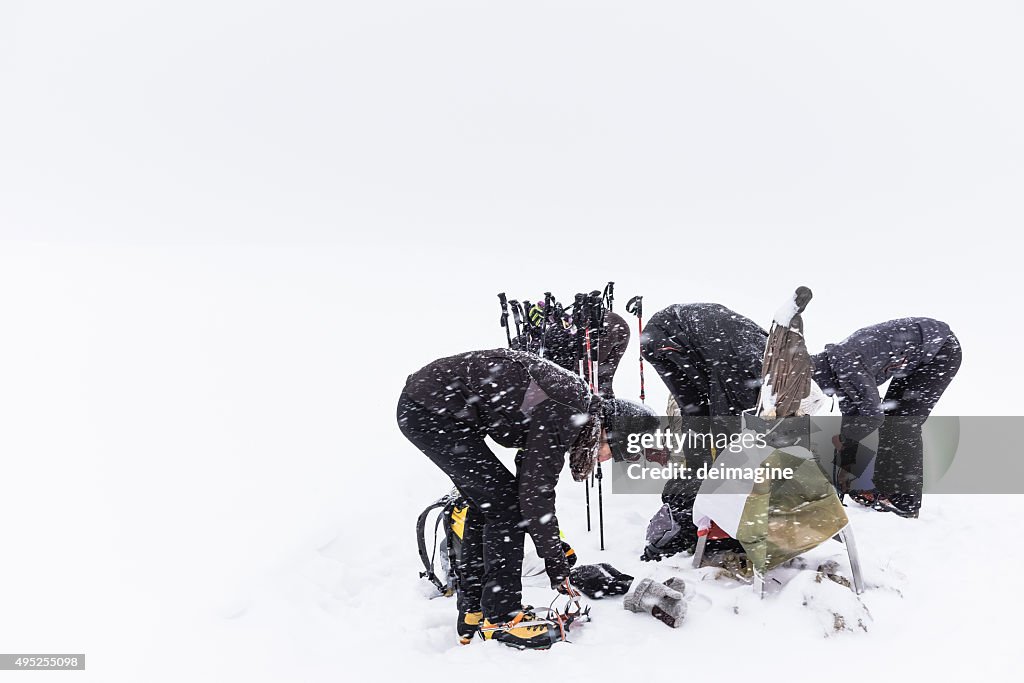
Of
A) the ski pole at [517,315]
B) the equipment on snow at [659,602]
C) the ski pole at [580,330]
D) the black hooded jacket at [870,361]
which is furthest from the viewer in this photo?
the ski pole at [517,315]

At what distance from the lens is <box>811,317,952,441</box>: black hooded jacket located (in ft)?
15.8

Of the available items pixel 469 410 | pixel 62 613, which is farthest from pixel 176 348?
pixel 469 410

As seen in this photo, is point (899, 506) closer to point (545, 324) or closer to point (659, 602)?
point (659, 602)

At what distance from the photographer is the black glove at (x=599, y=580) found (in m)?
4.00

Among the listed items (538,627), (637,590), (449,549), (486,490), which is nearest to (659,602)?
(637,590)

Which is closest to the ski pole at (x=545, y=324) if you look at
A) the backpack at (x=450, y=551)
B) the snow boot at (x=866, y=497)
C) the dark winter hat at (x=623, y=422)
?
the dark winter hat at (x=623, y=422)

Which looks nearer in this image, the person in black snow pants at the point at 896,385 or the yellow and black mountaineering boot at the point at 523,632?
the yellow and black mountaineering boot at the point at 523,632

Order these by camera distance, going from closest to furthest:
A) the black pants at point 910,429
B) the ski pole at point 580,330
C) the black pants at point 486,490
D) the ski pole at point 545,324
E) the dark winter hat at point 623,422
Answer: the black pants at point 486,490 → the dark winter hat at point 623,422 → the black pants at point 910,429 → the ski pole at point 580,330 → the ski pole at point 545,324

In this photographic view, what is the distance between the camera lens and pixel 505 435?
146 inches

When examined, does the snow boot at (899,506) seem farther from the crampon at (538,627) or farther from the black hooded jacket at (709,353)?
the crampon at (538,627)

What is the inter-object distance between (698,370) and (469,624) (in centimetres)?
249

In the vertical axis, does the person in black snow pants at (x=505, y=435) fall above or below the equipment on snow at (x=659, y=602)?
above

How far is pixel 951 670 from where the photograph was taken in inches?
122

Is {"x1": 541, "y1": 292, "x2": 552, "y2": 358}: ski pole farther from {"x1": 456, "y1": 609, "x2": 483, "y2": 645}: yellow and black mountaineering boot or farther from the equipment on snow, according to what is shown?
{"x1": 456, "y1": 609, "x2": 483, "y2": 645}: yellow and black mountaineering boot
